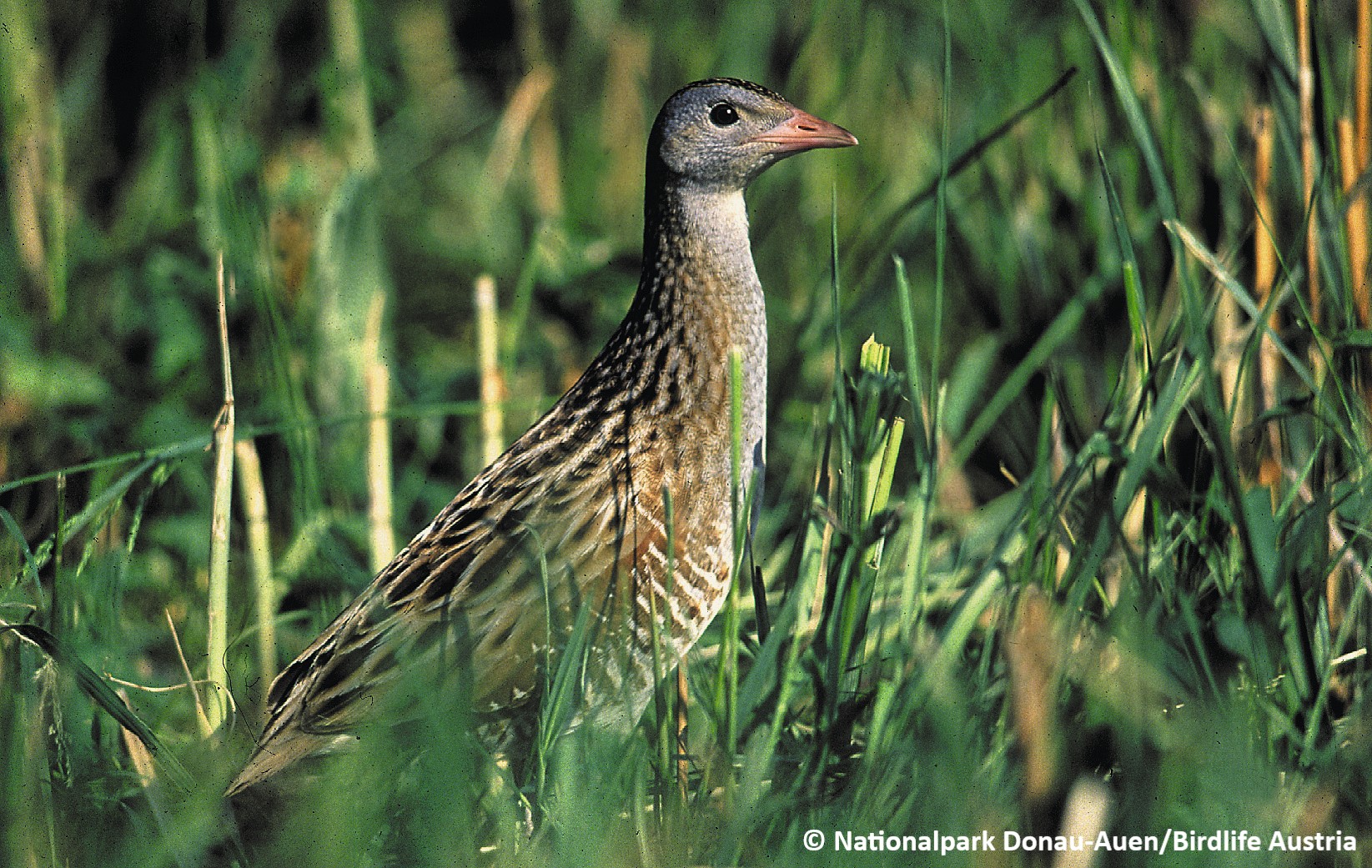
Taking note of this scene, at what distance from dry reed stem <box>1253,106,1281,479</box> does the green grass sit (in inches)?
1.4

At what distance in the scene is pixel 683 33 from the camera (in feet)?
14.9

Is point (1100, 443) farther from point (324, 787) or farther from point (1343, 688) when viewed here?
point (324, 787)

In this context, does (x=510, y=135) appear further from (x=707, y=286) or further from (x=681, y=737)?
(x=681, y=737)

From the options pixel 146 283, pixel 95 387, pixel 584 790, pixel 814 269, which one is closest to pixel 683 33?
pixel 814 269

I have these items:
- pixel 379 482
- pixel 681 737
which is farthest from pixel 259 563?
pixel 681 737

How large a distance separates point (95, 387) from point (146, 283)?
0.35 meters

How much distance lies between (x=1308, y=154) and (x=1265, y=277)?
0.79ft

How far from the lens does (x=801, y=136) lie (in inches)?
101

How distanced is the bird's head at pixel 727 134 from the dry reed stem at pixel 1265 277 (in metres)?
0.84

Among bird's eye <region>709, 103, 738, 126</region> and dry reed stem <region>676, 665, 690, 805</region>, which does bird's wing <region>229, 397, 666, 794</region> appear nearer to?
dry reed stem <region>676, 665, 690, 805</region>

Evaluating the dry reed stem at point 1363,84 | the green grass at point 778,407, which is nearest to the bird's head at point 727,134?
the green grass at point 778,407

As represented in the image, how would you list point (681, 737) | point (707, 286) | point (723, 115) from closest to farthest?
point (681, 737) → point (707, 286) → point (723, 115)

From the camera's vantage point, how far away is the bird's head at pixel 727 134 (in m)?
2.52

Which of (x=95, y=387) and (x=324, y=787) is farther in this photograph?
(x=95, y=387)
